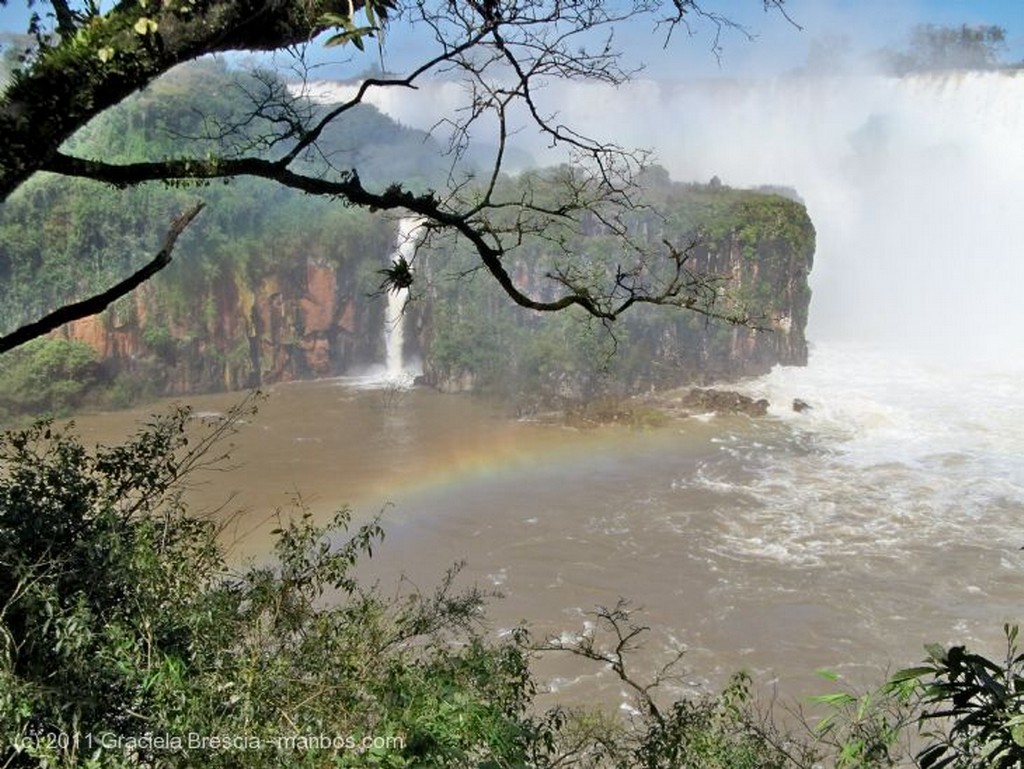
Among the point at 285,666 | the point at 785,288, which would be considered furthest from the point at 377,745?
the point at 785,288

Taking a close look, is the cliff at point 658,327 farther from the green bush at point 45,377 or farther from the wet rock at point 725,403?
the green bush at point 45,377

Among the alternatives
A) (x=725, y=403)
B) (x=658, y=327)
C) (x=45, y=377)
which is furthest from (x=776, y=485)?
(x=45, y=377)

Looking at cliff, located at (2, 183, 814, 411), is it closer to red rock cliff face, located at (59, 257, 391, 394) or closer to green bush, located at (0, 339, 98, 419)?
red rock cliff face, located at (59, 257, 391, 394)

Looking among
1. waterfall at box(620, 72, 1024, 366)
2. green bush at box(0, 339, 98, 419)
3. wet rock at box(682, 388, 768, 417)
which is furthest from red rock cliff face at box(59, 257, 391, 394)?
waterfall at box(620, 72, 1024, 366)

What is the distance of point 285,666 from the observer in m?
2.74

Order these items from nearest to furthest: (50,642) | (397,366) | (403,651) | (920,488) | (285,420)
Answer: (50,642) → (403,651) → (920,488) → (285,420) → (397,366)

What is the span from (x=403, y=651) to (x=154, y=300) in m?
23.6

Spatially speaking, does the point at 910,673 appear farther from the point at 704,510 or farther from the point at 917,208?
the point at 917,208

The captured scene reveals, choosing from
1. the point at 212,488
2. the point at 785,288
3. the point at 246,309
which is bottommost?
the point at 212,488

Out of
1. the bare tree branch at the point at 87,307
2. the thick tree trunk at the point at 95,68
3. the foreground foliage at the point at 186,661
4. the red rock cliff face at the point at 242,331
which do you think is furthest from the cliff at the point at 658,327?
the thick tree trunk at the point at 95,68

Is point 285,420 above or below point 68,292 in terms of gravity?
below

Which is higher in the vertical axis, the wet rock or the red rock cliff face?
the red rock cliff face

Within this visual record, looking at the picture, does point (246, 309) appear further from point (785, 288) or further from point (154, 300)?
point (785, 288)

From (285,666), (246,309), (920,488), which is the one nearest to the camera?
(285,666)
